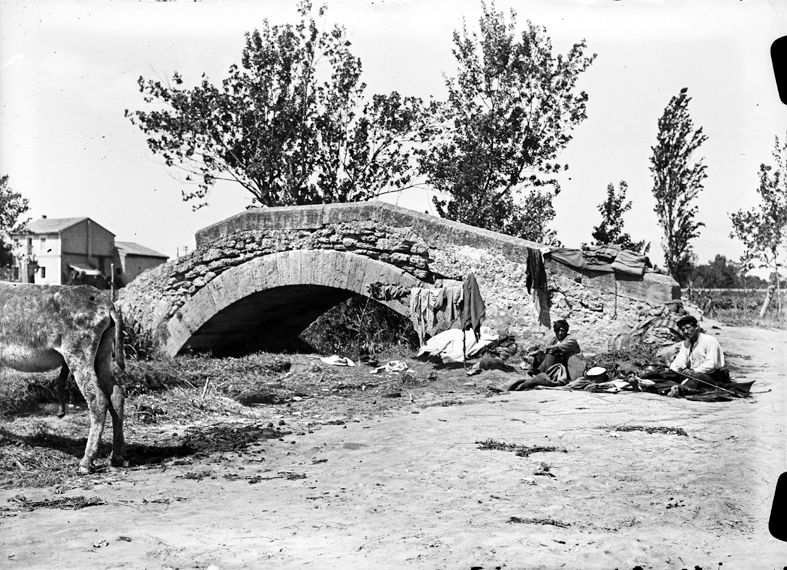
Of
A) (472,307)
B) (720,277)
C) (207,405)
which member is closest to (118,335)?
(207,405)

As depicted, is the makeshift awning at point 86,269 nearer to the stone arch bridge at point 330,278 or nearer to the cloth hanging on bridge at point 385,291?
the stone arch bridge at point 330,278

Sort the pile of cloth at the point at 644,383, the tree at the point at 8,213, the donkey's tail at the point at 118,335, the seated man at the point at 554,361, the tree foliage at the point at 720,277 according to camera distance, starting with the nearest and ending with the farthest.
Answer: the donkey's tail at the point at 118,335 → the pile of cloth at the point at 644,383 → the seated man at the point at 554,361 → the tree at the point at 8,213 → the tree foliage at the point at 720,277

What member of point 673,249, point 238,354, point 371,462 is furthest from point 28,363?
point 673,249

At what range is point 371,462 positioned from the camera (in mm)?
6934

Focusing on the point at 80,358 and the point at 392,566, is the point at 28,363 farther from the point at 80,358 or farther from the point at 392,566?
the point at 392,566

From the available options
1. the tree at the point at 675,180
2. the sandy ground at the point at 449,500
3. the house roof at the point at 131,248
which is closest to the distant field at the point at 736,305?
the tree at the point at 675,180

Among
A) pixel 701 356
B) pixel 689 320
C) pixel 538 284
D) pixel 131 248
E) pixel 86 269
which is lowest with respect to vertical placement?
pixel 701 356

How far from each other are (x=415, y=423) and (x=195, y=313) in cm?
731

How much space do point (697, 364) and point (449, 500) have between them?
5.09 metres

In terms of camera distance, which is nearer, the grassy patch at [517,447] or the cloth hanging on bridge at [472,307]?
the grassy patch at [517,447]

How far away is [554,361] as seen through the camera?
10875mm

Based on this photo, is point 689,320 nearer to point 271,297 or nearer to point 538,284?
point 538,284

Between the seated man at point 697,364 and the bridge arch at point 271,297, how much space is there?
4.19 metres

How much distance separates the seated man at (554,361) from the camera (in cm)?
1051
